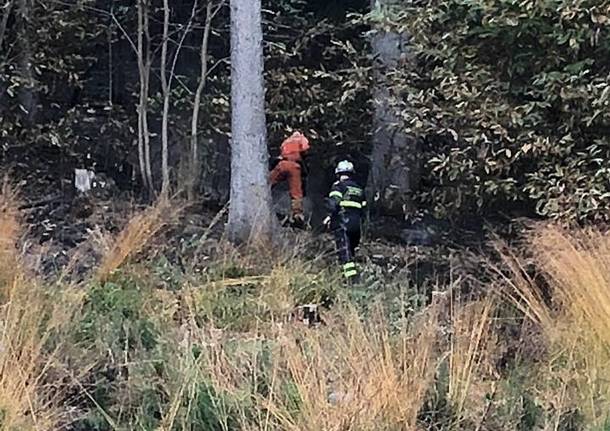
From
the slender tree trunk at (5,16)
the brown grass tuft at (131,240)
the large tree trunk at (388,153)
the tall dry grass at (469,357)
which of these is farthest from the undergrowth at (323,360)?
the slender tree trunk at (5,16)

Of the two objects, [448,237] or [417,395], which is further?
[448,237]

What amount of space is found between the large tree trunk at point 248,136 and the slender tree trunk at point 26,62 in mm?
3749

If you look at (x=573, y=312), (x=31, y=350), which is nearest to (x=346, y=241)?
(x=573, y=312)

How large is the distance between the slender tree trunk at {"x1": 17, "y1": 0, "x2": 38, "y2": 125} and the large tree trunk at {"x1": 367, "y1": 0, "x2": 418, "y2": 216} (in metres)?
4.58

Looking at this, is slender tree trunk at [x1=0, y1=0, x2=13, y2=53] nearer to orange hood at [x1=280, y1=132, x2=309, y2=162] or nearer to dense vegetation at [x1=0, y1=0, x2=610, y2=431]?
dense vegetation at [x1=0, y1=0, x2=610, y2=431]

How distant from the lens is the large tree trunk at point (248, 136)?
9.69 meters

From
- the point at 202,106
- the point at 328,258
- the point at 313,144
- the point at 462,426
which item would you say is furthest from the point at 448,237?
the point at 462,426

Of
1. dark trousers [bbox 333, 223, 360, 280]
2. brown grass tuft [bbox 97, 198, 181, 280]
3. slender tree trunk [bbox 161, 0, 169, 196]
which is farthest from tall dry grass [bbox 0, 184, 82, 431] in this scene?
slender tree trunk [bbox 161, 0, 169, 196]

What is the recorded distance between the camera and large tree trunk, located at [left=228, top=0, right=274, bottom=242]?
969 cm

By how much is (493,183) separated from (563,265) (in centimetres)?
266

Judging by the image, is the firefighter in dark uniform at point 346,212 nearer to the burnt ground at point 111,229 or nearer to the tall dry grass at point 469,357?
the burnt ground at point 111,229

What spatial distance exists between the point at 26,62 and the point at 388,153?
502cm

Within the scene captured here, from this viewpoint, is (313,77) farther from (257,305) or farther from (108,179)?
(257,305)

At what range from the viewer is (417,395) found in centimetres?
397
